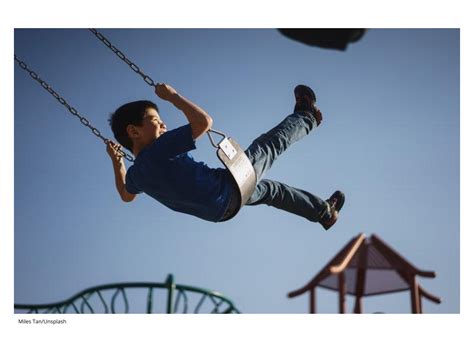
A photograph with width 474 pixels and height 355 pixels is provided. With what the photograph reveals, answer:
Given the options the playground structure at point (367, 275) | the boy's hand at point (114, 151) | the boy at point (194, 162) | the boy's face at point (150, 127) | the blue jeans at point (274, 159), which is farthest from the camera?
the playground structure at point (367, 275)

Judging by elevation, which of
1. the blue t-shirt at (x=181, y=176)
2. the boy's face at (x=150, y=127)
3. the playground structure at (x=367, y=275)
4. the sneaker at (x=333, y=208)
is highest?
the boy's face at (x=150, y=127)

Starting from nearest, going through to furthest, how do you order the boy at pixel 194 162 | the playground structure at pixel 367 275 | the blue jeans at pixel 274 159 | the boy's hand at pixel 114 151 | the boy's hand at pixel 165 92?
the boy's hand at pixel 165 92
the boy at pixel 194 162
the blue jeans at pixel 274 159
the boy's hand at pixel 114 151
the playground structure at pixel 367 275

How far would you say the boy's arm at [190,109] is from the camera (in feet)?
9.66

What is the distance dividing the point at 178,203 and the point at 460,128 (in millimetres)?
2055

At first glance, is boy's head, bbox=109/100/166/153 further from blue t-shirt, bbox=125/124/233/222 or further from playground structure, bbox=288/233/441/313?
playground structure, bbox=288/233/441/313

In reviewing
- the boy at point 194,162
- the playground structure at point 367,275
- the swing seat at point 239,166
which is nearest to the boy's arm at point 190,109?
the boy at point 194,162

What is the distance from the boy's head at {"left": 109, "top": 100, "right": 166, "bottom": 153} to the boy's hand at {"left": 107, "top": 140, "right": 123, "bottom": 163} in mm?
125

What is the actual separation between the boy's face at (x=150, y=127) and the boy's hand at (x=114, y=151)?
0.23 metres

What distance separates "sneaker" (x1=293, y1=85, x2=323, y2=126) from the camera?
11.1 ft

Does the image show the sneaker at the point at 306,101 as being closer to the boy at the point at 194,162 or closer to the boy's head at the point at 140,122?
the boy at the point at 194,162

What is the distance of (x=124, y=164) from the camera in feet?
12.1
